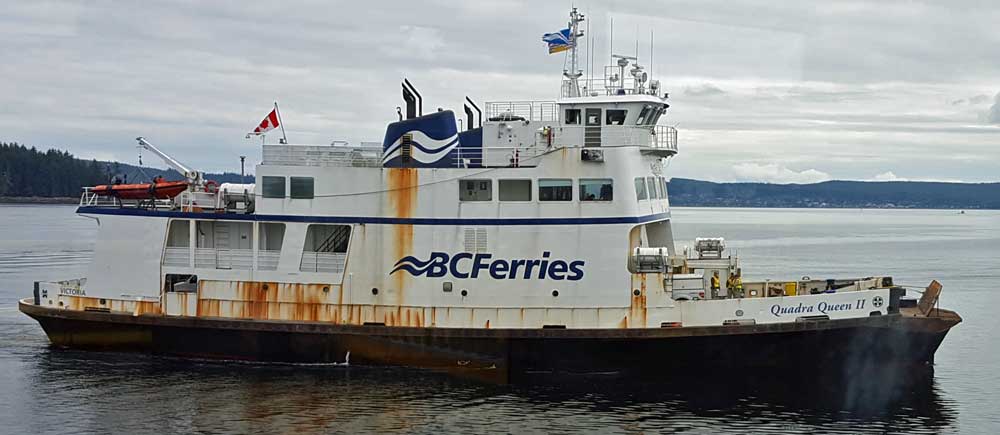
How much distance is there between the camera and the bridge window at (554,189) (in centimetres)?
2156

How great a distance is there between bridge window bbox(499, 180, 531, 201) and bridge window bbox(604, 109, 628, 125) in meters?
2.47

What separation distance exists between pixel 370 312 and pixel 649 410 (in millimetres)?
6216

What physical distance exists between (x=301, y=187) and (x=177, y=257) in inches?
134

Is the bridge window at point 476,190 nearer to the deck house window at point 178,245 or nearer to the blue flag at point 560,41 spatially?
the blue flag at point 560,41

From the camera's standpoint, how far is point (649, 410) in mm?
19844

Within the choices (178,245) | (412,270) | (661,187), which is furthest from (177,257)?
(661,187)

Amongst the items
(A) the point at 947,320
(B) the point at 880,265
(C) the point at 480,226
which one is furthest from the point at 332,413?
(B) the point at 880,265

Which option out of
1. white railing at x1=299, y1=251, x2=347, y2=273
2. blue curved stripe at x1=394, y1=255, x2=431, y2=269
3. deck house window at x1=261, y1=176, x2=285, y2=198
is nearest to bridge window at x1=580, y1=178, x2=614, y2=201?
blue curved stripe at x1=394, y1=255, x2=431, y2=269

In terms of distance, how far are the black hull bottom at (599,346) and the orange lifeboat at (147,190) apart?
122 inches

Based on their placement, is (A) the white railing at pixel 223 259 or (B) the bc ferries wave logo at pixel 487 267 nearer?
(B) the bc ferries wave logo at pixel 487 267

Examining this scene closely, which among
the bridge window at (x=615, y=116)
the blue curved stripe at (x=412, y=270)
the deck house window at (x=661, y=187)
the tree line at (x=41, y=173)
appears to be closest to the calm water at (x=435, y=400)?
the blue curved stripe at (x=412, y=270)

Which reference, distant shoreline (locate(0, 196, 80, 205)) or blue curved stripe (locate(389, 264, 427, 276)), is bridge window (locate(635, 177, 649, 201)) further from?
distant shoreline (locate(0, 196, 80, 205))

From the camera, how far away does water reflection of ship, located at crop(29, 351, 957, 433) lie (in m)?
19.0

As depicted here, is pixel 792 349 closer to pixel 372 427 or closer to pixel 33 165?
pixel 372 427
